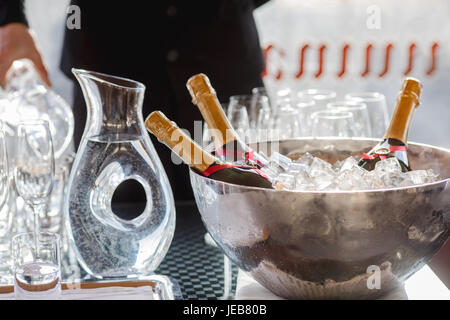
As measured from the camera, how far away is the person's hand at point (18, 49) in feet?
4.45

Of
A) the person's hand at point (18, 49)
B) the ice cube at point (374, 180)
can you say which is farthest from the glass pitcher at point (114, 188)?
the person's hand at point (18, 49)

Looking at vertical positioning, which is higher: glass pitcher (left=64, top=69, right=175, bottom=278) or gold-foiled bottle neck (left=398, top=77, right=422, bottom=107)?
gold-foiled bottle neck (left=398, top=77, right=422, bottom=107)

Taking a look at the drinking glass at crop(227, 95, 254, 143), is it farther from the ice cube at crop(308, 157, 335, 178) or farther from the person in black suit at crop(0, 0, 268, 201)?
the person in black suit at crop(0, 0, 268, 201)

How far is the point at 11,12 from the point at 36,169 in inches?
34.3

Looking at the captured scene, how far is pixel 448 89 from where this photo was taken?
6359 mm

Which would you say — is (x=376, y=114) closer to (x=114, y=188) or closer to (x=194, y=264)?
(x=194, y=264)

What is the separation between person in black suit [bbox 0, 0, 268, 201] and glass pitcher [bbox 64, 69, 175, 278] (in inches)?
30.0

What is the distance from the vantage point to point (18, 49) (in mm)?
1400

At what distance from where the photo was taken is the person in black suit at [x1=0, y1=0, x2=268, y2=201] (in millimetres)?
1615

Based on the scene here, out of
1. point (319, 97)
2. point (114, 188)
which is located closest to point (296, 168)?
point (114, 188)

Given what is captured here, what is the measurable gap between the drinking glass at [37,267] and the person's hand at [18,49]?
76 cm

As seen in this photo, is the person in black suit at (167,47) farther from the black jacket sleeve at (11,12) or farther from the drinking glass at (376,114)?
the drinking glass at (376,114)

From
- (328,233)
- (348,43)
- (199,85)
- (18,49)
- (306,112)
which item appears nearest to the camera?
(328,233)

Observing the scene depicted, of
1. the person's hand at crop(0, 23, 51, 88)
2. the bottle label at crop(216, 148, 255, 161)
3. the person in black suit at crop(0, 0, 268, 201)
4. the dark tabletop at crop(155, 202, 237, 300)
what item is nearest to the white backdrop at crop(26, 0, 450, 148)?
the person in black suit at crop(0, 0, 268, 201)
